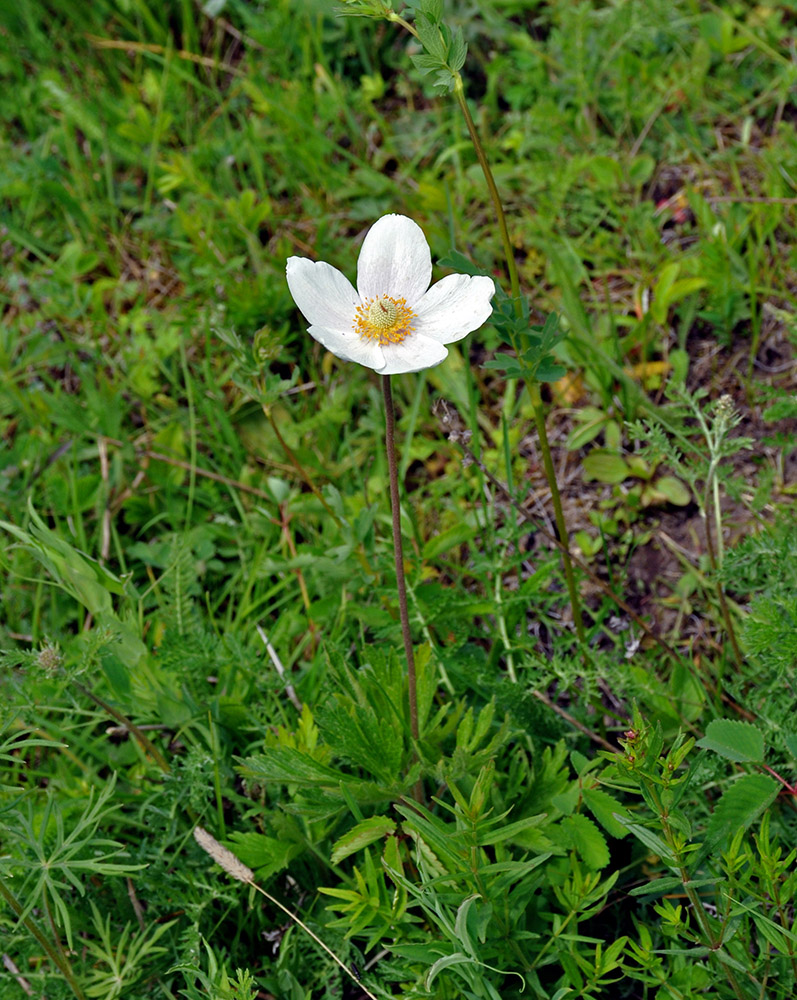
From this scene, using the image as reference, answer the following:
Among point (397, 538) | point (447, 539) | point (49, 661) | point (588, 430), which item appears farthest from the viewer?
point (588, 430)

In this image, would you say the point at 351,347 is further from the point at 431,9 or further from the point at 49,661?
the point at 49,661

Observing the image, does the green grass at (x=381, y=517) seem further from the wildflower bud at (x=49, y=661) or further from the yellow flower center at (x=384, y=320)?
the yellow flower center at (x=384, y=320)

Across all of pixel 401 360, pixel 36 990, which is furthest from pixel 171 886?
pixel 401 360

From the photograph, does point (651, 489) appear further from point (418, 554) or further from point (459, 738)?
point (459, 738)

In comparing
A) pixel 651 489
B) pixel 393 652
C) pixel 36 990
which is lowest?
pixel 36 990

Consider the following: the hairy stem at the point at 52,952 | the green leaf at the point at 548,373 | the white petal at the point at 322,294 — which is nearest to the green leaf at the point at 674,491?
the green leaf at the point at 548,373

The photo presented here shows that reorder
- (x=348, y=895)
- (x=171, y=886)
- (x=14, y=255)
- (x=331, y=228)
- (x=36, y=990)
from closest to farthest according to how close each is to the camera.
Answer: (x=348, y=895) < (x=36, y=990) < (x=171, y=886) < (x=331, y=228) < (x=14, y=255)

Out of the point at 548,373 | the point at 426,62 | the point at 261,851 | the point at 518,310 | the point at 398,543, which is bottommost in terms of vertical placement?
the point at 261,851

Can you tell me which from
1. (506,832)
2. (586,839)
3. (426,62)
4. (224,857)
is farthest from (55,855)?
(426,62)
